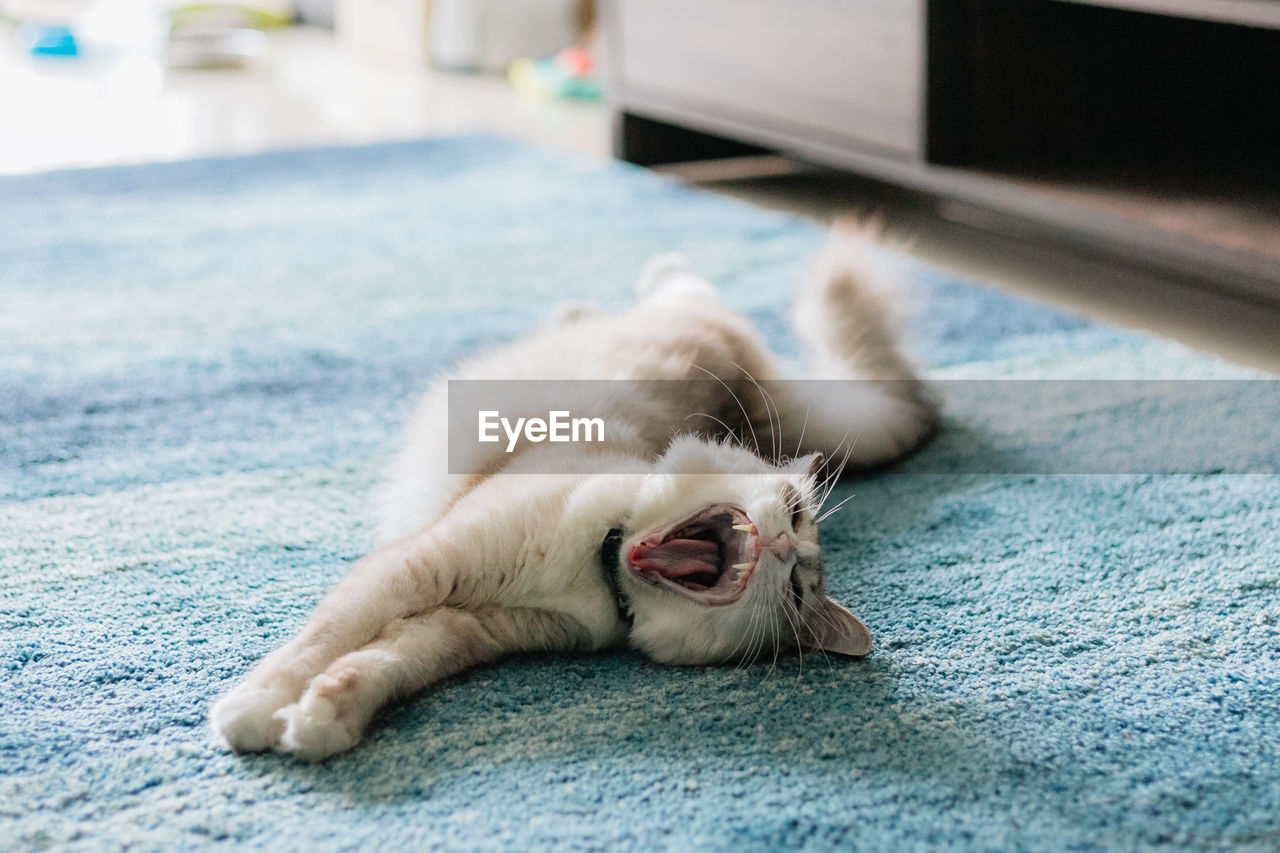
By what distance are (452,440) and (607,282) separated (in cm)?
83

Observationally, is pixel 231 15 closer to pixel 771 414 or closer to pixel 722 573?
pixel 771 414

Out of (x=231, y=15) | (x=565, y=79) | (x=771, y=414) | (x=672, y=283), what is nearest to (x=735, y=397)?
(x=771, y=414)

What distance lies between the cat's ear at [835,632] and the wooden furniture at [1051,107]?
0.92 metres

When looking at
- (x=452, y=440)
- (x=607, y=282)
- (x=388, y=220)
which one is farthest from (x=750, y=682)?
(x=388, y=220)

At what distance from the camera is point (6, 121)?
140 inches

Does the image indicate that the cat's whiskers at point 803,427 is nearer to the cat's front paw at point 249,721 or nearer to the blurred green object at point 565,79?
the cat's front paw at point 249,721

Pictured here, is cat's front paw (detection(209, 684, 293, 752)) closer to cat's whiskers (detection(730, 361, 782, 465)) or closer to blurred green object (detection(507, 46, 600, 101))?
cat's whiskers (detection(730, 361, 782, 465))

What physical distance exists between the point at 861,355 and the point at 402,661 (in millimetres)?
780

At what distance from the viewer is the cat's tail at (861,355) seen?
140 centimetres

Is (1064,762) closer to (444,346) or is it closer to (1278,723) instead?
(1278,723)

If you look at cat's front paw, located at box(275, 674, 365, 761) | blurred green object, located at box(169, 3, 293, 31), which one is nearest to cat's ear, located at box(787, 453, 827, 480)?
cat's front paw, located at box(275, 674, 365, 761)

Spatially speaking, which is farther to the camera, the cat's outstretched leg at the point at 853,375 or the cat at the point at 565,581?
the cat's outstretched leg at the point at 853,375

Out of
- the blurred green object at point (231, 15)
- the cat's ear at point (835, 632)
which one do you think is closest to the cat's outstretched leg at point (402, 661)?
the cat's ear at point (835, 632)

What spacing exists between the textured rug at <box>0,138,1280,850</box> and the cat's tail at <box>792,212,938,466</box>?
0.18 ft
